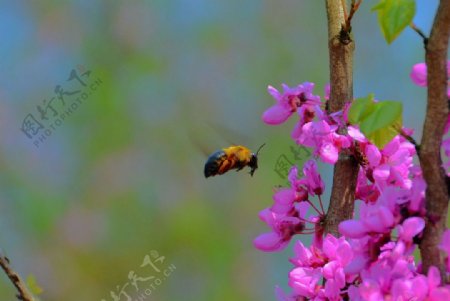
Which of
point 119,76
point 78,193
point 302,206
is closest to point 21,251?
point 78,193

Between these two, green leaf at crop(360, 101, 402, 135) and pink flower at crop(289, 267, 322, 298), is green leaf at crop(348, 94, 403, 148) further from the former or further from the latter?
pink flower at crop(289, 267, 322, 298)

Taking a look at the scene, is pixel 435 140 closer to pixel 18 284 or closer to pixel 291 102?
pixel 291 102

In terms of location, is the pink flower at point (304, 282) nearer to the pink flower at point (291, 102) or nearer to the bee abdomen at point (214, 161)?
the pink flower at point (291, 102)

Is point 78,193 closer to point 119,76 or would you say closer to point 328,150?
point 119,76

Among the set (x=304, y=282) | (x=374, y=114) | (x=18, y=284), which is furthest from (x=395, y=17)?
(x=18, y=284)

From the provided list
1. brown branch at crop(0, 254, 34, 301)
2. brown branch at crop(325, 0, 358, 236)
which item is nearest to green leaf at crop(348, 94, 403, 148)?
brown branch at crop(325, 0, 358, 236)

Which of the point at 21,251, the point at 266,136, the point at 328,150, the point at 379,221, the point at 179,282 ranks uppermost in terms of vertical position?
the point at 21,251

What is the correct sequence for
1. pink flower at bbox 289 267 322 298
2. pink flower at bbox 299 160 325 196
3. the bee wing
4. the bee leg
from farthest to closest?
the bee leg < the bee wing < pink flower at bbox 299 160 325 196 < pink flower at bbox 289 267 322 298
